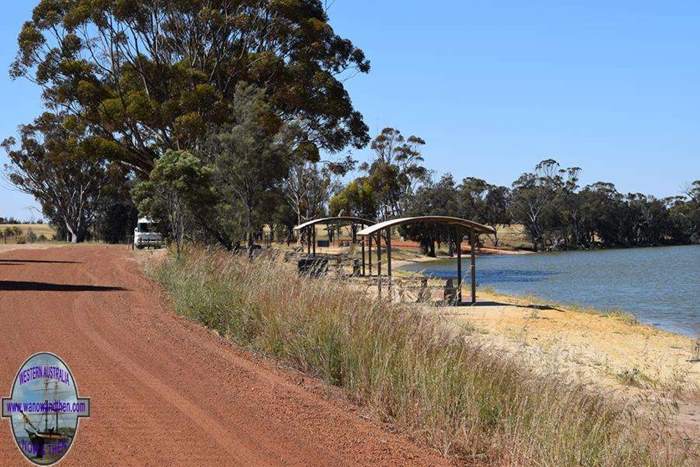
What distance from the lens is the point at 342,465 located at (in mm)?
5773

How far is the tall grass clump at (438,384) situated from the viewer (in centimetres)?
615

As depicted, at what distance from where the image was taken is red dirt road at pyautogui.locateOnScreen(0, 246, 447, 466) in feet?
19.0

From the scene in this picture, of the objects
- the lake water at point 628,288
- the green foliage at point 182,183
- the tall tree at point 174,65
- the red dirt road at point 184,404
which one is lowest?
the lake water at point 628,288

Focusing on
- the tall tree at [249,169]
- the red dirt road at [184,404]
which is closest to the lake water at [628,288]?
the tall tree at [249,169]

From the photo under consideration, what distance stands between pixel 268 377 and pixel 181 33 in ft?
126

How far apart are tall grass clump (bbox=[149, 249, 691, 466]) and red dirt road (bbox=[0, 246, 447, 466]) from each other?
33 centimetres

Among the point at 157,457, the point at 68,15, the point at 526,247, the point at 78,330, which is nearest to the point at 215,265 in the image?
the point at 78,330

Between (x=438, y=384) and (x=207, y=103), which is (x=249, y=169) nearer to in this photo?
(x=207, y=103)

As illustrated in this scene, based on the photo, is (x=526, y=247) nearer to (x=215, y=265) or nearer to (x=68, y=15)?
(x=68, y=15)

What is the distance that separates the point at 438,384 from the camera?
23.1 ft
